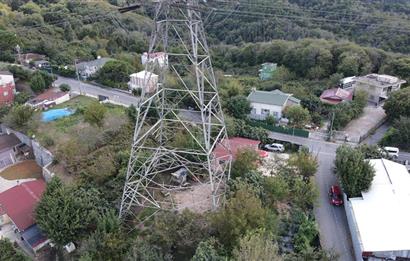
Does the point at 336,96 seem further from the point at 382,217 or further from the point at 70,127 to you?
the point at 70,127

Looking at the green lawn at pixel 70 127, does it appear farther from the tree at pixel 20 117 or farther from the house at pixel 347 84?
the house at pixel 347 84

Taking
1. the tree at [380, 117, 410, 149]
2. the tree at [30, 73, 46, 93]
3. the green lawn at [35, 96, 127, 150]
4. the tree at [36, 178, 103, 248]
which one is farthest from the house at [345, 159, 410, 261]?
the tree at [30, 73, 46, 93]

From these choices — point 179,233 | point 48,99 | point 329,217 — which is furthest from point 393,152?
point 48,99

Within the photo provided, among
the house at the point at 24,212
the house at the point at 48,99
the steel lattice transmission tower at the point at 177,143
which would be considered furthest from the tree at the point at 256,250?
the house at the point at 48,99

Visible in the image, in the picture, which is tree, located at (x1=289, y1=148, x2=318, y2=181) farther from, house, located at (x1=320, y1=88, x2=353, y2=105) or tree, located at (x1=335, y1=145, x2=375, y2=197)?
house, located at (x1=320, y1=88, x2=353, y2=105)

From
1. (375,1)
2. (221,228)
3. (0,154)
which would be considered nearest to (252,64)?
(375,1)
